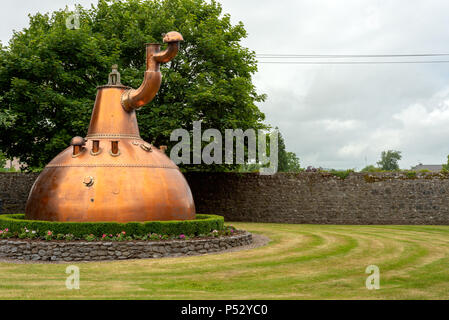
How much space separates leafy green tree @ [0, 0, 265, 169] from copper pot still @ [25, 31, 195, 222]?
6048 millimetres

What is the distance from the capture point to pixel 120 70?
24.2 metres

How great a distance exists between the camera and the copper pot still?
47.9ft

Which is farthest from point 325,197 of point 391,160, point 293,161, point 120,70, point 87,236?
point 391,160

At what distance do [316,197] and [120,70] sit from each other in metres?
13.7

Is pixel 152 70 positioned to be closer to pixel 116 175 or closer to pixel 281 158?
pixel 116 175

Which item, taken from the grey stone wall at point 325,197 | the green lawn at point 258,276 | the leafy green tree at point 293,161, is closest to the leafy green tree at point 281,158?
the leafy green tree at point 293,161

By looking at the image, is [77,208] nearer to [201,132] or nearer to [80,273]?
[80,273]

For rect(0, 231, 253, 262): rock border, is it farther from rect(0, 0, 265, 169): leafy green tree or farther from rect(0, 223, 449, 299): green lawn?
rect(0, 0, 265, 169): leafy green tree

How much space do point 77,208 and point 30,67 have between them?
10558 millimetres

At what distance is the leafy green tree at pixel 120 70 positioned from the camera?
878 inches

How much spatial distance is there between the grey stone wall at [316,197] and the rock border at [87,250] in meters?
15.1

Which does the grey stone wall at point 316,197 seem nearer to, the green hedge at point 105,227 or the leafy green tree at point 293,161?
the green hedge at point 105,227

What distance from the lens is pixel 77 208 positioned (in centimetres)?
1458

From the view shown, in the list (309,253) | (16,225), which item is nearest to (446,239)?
(309,253)
